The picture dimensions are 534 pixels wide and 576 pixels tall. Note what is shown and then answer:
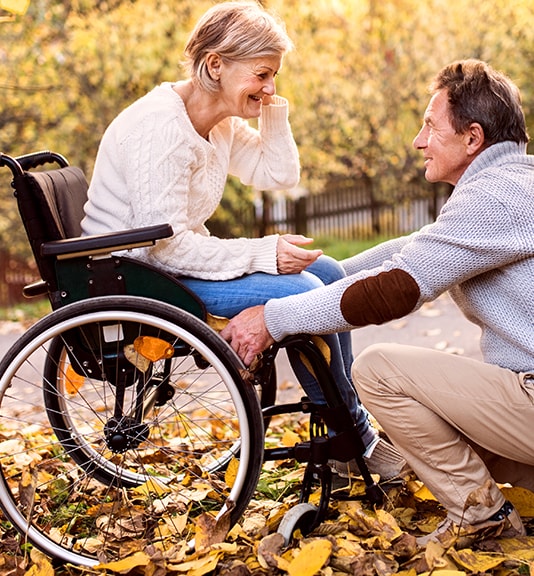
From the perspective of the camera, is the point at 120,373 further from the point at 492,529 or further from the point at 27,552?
the point at 492,529

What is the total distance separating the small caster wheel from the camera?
8.11ft

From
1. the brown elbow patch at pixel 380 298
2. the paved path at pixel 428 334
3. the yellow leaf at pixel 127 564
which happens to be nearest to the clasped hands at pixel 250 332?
the brown elbow patch at pixel 380 298

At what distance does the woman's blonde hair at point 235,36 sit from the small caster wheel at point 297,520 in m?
1.22

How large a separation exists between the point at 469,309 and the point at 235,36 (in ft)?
3.30

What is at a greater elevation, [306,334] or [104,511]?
[306,334]

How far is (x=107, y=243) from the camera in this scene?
241 centimetres

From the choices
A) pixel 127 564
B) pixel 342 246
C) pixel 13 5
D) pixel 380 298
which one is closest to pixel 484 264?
pixel 380 298

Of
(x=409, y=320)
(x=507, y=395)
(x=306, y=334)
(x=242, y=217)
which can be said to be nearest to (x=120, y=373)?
(x=306, y=334)

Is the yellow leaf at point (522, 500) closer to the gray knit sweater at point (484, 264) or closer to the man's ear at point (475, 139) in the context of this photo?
the gray knit sweater at point (484, 264)

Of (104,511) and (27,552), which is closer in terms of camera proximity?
(27,552)

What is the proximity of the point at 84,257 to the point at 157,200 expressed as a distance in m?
0.25

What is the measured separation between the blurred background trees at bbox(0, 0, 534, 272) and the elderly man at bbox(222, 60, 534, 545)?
7050mm

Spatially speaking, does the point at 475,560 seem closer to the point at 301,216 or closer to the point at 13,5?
the point at 13,5

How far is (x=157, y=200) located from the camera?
8.21ft
